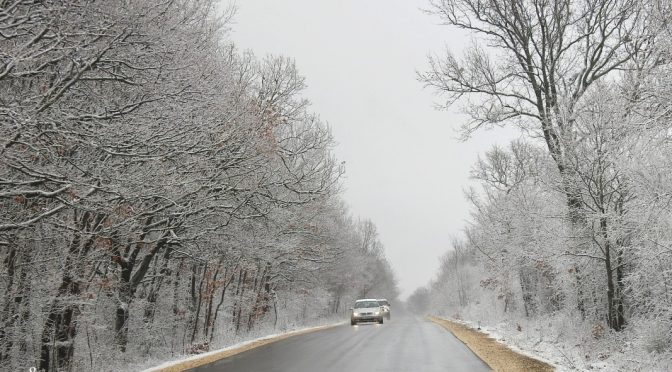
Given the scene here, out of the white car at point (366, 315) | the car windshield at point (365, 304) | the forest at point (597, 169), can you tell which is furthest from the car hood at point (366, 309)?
the forest at point (597, 169)

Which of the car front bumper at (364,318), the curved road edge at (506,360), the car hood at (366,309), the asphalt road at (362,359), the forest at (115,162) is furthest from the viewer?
the car hood at (366,309)

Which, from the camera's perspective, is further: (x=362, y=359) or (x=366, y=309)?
(x=366, y=309)

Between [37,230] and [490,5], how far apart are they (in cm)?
1524

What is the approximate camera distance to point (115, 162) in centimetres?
1057

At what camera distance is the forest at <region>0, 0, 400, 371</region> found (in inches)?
334

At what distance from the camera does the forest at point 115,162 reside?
27.8ft

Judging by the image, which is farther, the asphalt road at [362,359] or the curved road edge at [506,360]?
the asphalt road at [362,359]

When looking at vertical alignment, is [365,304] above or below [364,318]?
above

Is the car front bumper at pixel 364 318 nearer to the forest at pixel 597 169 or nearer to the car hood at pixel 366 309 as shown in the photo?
the car hood at pixel 366 309

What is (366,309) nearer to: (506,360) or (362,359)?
(362,359)

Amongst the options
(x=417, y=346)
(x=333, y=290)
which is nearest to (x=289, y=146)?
(x=417, y=346)

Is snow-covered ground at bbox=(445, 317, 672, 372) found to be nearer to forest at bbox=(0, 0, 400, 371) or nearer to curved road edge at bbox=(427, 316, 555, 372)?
curved road edge at bbox=(427, 316, 555, 372)

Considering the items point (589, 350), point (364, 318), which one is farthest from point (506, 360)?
point (364, 318)

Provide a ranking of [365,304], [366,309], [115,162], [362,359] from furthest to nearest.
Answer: [365,304] < [366,309] < [362,359] < [115,162]
